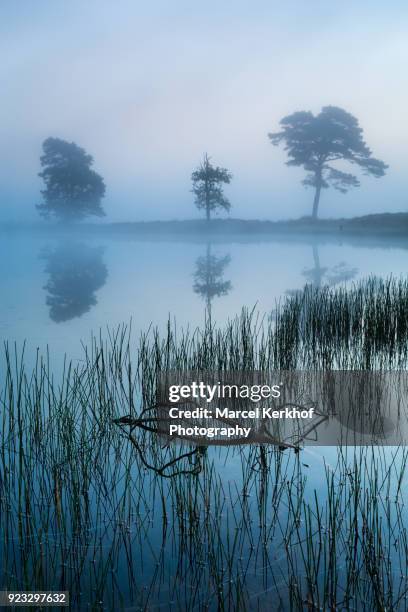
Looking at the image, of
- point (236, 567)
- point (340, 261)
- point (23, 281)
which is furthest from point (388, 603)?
point (340, 261)

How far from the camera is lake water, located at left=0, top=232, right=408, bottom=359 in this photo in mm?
8023

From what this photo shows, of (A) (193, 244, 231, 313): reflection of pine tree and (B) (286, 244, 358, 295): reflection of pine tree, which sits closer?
(A) (193, 244, 231, 313): reflection of pine tree

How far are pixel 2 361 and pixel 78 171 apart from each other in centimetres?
2412

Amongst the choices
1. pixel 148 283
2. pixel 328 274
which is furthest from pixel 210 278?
pixel 328 274

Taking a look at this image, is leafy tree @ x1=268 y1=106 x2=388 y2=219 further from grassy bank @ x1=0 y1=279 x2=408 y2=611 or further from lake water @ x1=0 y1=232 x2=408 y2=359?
grassy bank @ x1=0 y1=279 x2=408 y2=611

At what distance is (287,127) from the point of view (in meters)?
27.6

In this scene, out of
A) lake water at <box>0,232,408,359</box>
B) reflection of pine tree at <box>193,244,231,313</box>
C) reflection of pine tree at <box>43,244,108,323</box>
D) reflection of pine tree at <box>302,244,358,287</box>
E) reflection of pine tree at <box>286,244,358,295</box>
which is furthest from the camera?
reflection of pine tree at <box>302,244,358,287</box>

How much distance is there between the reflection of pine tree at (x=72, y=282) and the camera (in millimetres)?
9347

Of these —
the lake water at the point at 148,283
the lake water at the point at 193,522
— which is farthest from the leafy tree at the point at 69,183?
the lake water at the point at 193,522

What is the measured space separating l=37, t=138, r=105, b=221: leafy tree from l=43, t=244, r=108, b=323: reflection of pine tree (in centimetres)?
788

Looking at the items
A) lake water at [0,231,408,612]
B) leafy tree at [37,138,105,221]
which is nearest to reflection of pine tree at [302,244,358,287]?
lake water at [0,231,408,612]

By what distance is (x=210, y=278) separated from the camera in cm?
1345

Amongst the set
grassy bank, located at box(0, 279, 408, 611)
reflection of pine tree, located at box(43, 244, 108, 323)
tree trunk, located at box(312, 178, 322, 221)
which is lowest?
grassy bank, located at box(0, 279, 408, 611)

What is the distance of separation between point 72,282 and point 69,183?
15.9m
